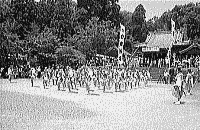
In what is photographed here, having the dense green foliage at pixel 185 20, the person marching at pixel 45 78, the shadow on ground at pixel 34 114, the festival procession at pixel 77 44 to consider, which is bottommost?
the shadow on ground at pixel 34 114

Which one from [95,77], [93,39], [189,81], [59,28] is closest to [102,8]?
[93,39]

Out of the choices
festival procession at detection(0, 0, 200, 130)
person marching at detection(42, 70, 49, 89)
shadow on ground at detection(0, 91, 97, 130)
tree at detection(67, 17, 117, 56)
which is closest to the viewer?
shadow on ground at detection(0, 91, 97, 130)

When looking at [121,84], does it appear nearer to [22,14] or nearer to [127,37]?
[22,14]

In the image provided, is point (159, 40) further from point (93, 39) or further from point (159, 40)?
point (93, 39)

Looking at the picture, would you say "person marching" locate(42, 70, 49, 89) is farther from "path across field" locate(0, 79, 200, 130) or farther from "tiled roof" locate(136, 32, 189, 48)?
"tiled roof" locate(136, 32, 189, 48)

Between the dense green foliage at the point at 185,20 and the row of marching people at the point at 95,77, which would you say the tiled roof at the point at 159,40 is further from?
the row of marching people at the point at 95,77

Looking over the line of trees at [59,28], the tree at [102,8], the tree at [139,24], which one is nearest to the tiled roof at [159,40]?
the line of trees at [59,28]

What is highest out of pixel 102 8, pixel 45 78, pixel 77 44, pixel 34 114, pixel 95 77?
pixel 102 8

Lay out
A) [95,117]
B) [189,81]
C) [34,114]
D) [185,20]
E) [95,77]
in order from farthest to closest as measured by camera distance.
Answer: [185,20]
[95,77]
[189,81]
[34,114]
[95,117]

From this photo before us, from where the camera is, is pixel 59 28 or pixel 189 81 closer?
pixel 189 81

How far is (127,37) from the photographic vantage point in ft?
195

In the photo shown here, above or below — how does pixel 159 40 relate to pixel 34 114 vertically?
above

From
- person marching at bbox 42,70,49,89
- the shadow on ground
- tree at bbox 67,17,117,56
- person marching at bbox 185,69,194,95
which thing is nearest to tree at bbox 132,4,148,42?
tree at bbox 67,17,117,56

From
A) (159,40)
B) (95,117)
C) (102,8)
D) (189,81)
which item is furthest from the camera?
(102,8)
